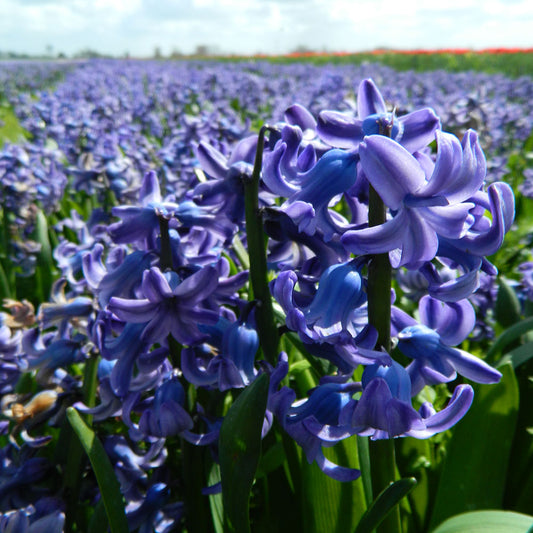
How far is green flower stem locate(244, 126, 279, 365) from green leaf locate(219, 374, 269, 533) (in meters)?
0.19

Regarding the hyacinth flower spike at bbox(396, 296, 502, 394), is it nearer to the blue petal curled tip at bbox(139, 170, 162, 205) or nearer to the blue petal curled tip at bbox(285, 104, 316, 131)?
the blue petal curled tip at bbox(285, 104, 316, 131)

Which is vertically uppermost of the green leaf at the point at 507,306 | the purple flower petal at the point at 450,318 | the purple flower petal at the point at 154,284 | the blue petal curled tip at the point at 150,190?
the blue petal curled tip at the point at 150,190

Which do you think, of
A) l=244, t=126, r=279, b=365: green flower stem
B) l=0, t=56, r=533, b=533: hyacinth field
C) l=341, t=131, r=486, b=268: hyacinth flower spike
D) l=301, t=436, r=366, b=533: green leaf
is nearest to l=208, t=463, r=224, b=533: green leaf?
l=0, t=56, r=533, b=533: hyacinth field

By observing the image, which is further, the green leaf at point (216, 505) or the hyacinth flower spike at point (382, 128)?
the green leaf at point (216, 505)

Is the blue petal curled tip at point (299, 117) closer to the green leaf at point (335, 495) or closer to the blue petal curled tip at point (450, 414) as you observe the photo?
the blue petal curled tip at point (450, 414)

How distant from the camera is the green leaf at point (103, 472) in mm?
1092

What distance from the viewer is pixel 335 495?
132 centimetres

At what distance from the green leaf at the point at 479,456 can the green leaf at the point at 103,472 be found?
0.76 metres

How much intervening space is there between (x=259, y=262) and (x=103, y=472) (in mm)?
492

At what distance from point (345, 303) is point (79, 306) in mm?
738

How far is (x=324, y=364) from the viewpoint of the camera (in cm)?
130

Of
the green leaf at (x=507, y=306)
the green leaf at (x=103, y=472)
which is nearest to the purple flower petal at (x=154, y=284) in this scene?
the green leaf at (x=103, y=472)

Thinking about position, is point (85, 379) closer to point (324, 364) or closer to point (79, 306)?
point (79, 306)

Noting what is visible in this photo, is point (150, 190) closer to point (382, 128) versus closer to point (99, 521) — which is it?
point (382, 128)
